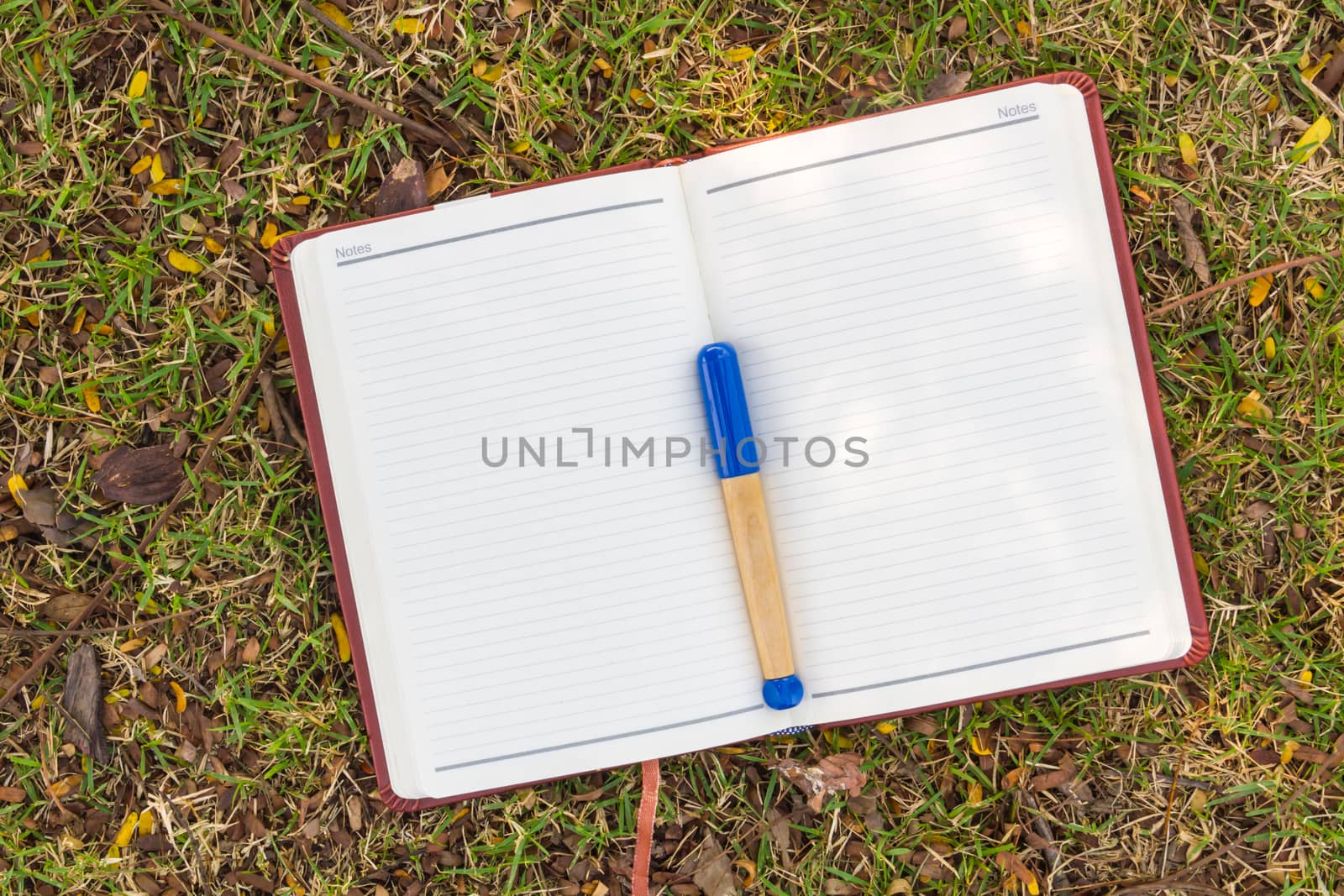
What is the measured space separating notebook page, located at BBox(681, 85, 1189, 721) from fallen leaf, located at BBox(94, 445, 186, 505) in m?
0.87

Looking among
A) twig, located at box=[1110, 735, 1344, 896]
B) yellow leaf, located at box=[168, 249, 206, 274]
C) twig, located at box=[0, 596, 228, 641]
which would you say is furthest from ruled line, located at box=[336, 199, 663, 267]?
twig, located at box=[1110, 735, 1344, 896]

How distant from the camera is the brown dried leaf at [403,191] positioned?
4.61 ft

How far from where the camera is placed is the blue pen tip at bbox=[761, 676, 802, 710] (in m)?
1.23

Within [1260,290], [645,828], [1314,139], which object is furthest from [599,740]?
[1314,139]

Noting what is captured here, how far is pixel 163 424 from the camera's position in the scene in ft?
4.73

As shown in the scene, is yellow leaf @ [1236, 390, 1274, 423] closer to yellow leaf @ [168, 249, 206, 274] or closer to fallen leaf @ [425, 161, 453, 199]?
fallen leaf @ [425, 161, 453, 199]

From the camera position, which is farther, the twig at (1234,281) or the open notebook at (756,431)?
the twig at (1234,281)

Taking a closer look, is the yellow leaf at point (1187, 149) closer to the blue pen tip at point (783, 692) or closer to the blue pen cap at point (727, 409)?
the blue pen cap at point (727, 409)

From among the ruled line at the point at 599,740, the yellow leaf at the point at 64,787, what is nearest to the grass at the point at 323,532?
the yellow leaf at the point at 64,787

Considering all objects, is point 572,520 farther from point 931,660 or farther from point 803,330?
point 931,660

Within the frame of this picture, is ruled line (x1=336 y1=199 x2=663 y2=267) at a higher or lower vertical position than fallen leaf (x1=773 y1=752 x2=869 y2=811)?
higher

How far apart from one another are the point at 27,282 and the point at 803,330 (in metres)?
1.19

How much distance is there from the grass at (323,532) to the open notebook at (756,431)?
21cm

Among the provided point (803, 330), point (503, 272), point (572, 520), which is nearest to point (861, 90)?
point (803, 330)
